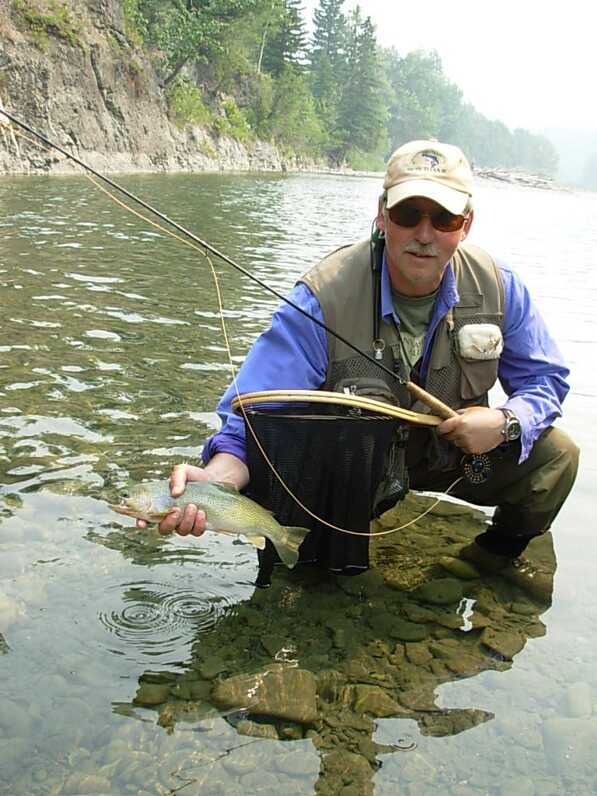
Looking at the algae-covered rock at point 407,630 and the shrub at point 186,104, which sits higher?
the shrub at point 186,104

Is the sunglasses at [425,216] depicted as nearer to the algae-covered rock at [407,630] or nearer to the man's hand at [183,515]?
the man's hand at [183,515]

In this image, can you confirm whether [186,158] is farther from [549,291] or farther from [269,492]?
[269,492]

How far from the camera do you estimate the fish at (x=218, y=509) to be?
11.4ft

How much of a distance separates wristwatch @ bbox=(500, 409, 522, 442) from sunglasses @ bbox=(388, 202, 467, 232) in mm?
972

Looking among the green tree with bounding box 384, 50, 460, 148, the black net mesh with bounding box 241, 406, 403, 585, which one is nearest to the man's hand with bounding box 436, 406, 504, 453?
the black net mesh with bounding box 241, 406, 403, 585

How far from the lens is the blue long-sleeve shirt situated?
4.11 m

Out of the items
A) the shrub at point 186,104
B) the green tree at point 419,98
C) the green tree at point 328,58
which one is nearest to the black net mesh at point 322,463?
the shrub at point 186,104

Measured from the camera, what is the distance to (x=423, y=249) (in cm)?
404

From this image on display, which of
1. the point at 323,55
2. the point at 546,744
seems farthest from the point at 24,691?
the point at 323,55

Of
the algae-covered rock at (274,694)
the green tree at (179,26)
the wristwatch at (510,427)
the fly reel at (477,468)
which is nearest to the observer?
the algae-covered rock at (274,694)

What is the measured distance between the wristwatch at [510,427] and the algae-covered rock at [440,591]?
3.10 ft

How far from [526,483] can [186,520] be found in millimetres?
1997

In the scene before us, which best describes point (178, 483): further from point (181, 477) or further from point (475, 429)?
point (475, 429)

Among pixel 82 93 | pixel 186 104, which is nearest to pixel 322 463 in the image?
pixel 82 93
